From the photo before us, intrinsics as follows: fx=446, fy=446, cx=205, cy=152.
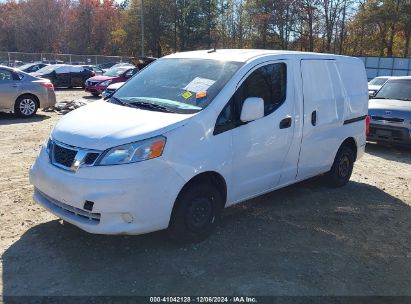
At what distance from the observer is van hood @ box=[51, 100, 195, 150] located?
385cm

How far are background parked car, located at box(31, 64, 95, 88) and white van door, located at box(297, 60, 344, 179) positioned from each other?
21.4 metres

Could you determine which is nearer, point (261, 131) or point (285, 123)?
point (261, 131)

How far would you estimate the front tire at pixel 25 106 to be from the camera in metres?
12.6

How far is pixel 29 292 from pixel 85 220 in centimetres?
73

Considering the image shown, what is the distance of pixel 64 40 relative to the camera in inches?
2992

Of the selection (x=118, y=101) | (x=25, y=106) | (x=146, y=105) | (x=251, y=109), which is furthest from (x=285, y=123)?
(x=25, y=106)

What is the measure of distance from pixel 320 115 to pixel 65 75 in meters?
21.8

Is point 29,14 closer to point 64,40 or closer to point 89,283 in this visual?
point 64,40

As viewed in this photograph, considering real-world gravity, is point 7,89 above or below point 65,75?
below

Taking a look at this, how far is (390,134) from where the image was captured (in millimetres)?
9594

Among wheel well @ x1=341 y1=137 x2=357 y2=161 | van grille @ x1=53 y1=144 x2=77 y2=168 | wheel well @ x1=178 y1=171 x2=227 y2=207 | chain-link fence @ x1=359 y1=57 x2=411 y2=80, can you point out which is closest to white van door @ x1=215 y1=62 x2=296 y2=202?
wheel well @ x1=178 y1=171 x2=227 y2=207

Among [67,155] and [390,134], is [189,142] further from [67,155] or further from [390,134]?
[390,134]

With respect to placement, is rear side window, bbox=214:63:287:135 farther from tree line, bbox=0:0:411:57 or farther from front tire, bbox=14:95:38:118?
tree line, bbox=0:0:411:57

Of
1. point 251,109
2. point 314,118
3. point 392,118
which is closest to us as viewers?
point 251,109
